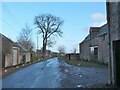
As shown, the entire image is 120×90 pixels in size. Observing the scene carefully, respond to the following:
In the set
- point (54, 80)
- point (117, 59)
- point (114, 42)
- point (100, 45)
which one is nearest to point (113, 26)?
point (114, 42)

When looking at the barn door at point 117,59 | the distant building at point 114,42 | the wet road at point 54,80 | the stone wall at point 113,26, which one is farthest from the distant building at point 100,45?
the barn door at point 117,59

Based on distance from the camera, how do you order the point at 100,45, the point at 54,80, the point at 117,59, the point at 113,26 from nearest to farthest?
the point at 117,59
the point at 113,26
the point at 54,80
the point at 100,45

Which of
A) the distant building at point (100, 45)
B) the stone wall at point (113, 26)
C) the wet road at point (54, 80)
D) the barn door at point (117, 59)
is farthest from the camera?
the distant building at point (100, 45)

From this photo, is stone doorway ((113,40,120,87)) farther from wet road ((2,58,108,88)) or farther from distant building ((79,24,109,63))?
distant building ((79,24,109,63))

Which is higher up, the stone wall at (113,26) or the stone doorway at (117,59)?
the stone wall at (113,26)

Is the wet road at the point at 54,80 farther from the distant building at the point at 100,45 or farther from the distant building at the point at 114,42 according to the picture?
the distant building at the point at 100,45

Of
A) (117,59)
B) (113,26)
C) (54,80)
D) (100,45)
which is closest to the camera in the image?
(117,59)

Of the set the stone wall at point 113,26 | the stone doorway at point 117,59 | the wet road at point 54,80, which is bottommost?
the wet road at point 54,80

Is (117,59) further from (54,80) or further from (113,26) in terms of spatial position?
(54,80)

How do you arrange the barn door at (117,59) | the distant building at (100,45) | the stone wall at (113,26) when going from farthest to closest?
the distant building at (100,45)
the barn door at (117,59)
the stone wall at (113,26)

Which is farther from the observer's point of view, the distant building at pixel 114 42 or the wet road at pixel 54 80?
the wet road at pixel 54 80

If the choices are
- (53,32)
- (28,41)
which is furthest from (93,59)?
(53,32)

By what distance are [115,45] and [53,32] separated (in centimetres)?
8346

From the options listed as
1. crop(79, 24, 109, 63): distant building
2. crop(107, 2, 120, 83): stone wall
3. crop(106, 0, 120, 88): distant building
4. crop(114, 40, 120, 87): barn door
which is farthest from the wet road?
crop(79, 24, 109, 63): distant building
